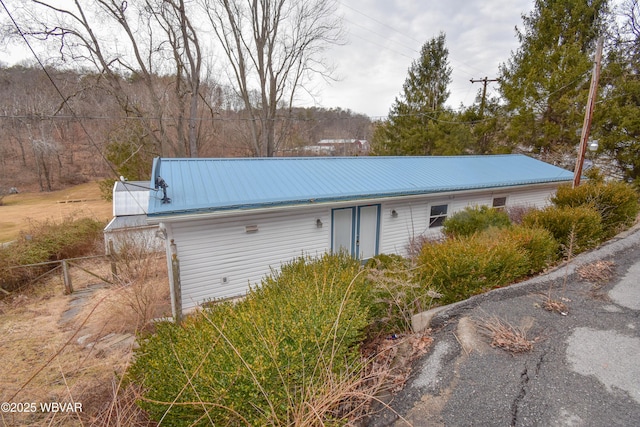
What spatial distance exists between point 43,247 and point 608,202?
17.6m

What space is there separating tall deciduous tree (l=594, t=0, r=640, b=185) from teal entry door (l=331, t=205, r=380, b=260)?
45.2 feet

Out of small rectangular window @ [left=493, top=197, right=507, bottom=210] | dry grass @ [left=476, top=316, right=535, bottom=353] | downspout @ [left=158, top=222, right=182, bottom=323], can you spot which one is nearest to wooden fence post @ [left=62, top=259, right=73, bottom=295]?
downspout @ [left=158, top=222, right=182, bottom=323]

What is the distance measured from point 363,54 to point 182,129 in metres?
11.5

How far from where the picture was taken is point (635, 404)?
2.36m

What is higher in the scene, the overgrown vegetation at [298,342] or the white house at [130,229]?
the overgrown vegetation at [298,342]

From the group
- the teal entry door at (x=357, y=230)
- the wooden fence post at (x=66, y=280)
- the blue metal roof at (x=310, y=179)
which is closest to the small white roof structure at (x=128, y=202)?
the wooden fence post at (x=66, y=280)

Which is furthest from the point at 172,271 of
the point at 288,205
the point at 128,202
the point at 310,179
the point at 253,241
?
the point at 128,202

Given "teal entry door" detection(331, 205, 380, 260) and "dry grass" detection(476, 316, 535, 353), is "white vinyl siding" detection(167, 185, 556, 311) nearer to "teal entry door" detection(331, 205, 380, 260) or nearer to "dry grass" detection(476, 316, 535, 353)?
"teal entry door" detection(331, 205, 380, 260)

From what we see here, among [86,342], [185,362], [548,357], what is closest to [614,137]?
[548,357]

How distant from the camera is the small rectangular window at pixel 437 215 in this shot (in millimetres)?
9750

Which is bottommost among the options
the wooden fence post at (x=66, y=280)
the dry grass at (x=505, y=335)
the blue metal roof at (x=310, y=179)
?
the wooden fence post at (x=66, y=280)

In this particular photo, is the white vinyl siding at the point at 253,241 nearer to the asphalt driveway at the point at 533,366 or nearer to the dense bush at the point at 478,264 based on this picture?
the dense bush at the point at 478,264

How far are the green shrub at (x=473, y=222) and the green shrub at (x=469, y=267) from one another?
2620 millimetres

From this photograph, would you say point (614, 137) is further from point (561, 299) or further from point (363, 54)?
point (561, 299)
